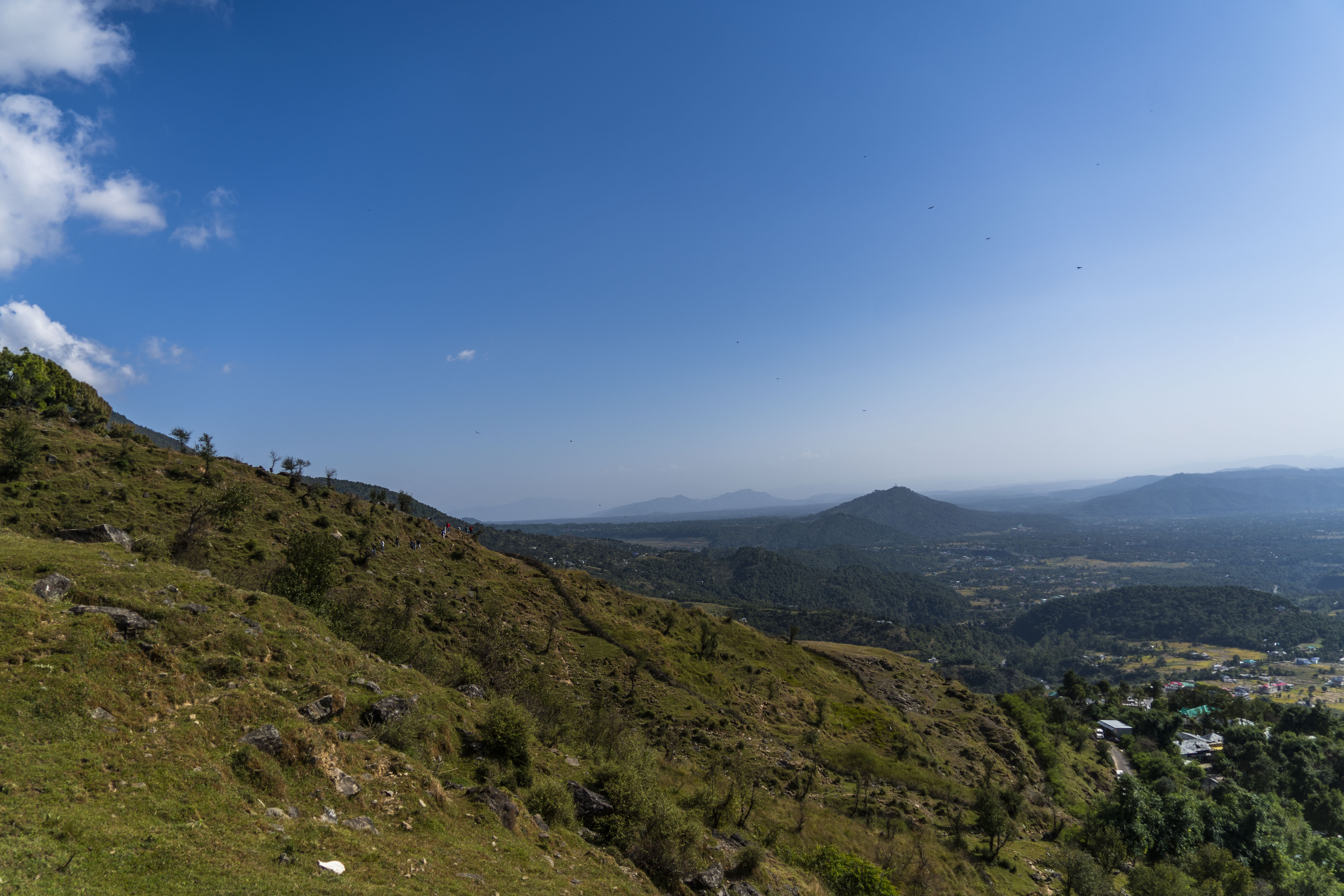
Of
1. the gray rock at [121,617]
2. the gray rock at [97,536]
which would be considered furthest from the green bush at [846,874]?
the gray rock at [97,536]

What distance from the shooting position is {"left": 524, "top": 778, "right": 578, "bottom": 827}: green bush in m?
23.6

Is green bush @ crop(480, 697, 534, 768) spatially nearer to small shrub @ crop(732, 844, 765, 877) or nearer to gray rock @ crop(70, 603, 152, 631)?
small shrub @ crop(732, 844, 765, 877)

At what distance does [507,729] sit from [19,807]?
1716 centimetres

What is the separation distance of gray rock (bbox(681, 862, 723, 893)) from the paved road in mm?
114374

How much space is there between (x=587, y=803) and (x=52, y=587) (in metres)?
25.2

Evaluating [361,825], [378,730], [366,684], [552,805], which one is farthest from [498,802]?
[366,684]

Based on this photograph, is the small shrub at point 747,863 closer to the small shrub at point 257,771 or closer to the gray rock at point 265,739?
the small shrub at point 257,771

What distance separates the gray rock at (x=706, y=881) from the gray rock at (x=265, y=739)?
18.2 metres

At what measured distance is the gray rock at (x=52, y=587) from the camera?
1981cm

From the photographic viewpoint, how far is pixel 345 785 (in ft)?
58.9

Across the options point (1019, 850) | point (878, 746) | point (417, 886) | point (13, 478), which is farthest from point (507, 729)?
point (878, 746)

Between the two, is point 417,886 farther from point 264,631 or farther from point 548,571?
point 548,571

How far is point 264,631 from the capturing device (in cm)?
2428

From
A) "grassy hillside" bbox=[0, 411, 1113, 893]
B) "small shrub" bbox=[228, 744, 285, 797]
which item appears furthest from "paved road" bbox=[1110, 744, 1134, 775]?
"small shrub" bbox=[228, 744, 285, 797]
